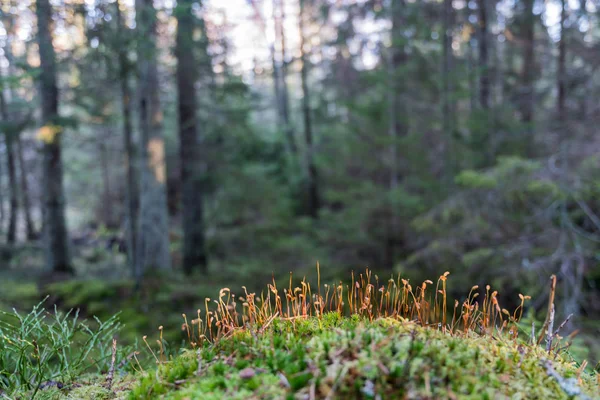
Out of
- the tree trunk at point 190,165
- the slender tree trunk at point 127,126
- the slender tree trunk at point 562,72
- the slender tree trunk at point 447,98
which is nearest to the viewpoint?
the slender tree trunk at point 447,98

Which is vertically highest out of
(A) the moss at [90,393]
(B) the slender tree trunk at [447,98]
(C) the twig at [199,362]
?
(B) the slender tree trunk at [447,98]

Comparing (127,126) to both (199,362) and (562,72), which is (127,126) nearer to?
(199,362)

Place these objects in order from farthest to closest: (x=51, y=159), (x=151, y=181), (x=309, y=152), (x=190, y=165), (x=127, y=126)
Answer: (x=309, y=152) < (x=190, y=165) < (x=51, y=159) < (x=127, y=126) < (x=151, y=181)

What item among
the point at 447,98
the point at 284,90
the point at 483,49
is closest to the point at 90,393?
the point at 447,98

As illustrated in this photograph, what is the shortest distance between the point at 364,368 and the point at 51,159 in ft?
41.7

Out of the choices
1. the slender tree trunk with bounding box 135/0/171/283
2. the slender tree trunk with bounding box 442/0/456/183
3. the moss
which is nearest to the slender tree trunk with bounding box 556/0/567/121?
the slender tree trunk with bounding box 442/0/456/183

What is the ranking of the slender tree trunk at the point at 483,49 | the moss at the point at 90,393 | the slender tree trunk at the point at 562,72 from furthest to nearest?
the slender tree trunk at the point at 483,49
the slender tree trunk at the point at 562,72
the moss at the point at 90,393

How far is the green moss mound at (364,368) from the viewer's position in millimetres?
1586

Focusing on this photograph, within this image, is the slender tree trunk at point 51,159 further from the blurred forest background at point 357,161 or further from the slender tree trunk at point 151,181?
the slender tree trunk at point 151,181

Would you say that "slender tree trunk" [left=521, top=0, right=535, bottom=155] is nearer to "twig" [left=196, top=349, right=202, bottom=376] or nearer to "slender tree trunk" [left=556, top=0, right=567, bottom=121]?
"slender tree trunk" [left=556, top=0, right=567, bottom=121]

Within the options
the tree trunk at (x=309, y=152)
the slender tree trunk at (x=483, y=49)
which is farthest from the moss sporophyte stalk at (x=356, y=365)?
the tree trunk at (x=309, y=152)

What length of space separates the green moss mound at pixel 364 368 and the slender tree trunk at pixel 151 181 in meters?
9.24

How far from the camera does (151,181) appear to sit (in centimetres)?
1082

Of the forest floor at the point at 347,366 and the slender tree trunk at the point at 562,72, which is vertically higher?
the slender tree trunk at the point at 562,72
